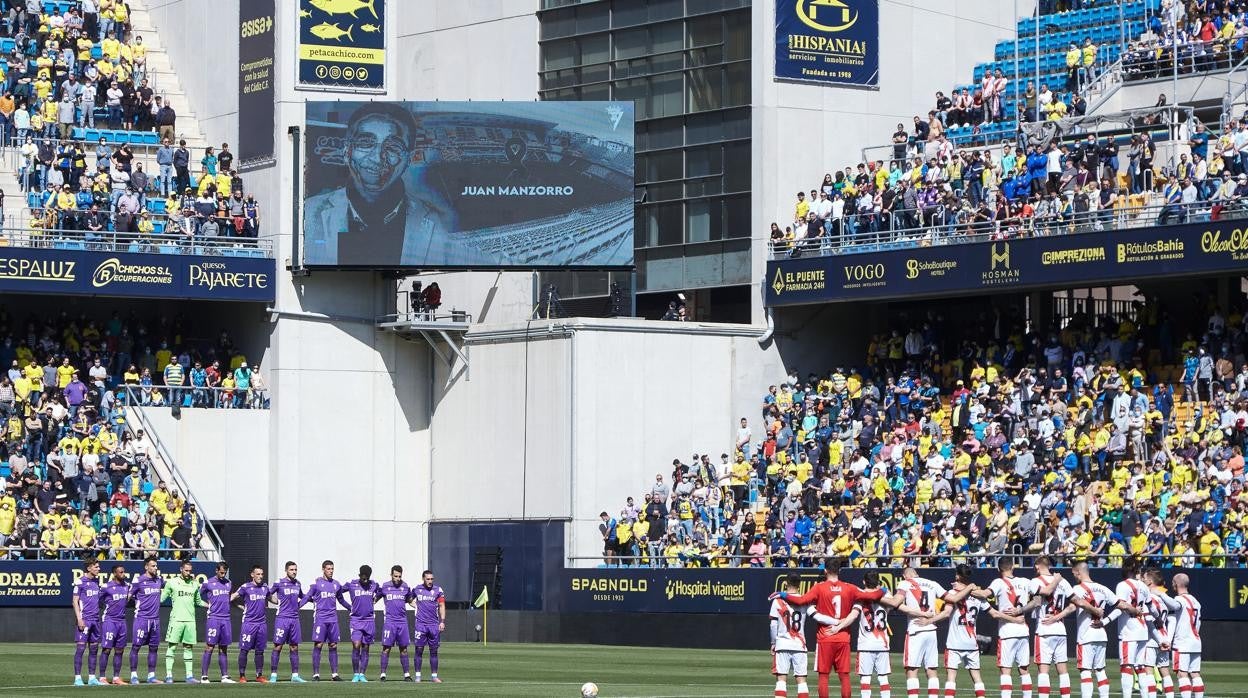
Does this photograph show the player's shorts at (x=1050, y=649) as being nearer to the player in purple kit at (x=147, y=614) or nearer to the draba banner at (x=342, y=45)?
the player in purple kit at (x=147, y=614)

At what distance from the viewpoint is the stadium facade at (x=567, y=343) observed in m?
50.8

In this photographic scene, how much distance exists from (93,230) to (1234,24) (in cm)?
2417

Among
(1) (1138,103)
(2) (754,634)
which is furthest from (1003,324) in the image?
(2) (754,634)

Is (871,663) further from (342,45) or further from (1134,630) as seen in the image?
(342,45)

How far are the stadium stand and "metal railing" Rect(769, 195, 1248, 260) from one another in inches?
492

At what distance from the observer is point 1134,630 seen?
25.6m

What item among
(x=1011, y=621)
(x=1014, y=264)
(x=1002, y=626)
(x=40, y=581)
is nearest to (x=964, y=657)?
(x=1002, y=626)

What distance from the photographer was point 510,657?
1612 inches

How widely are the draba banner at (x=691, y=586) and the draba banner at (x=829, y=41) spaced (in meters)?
12.2

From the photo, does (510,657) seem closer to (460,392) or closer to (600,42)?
(460,392)

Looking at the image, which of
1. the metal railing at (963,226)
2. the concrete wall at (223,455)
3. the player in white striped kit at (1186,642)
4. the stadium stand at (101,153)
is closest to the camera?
the player in white striped kit at (1186,642)

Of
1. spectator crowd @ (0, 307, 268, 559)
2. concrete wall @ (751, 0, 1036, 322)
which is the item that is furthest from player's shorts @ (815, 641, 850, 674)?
concrete wall @ (751, 0, 1036, 322)

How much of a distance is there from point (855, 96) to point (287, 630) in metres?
24.6

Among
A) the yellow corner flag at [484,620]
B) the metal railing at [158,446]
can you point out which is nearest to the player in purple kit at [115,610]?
the yellow corner flag at [484,620]
